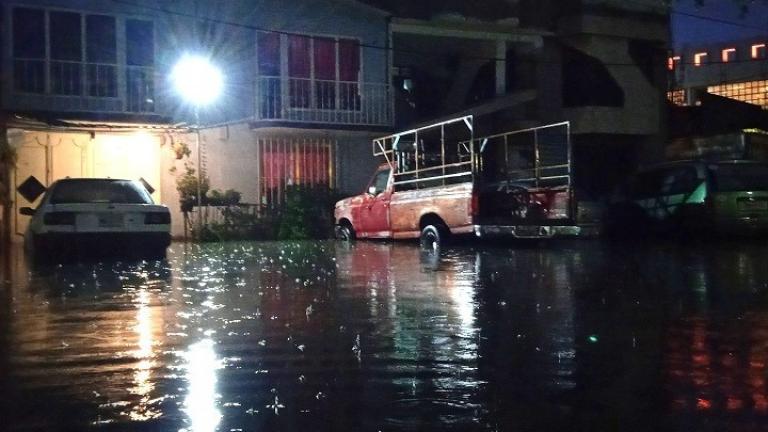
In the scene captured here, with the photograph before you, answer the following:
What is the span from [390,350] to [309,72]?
1685 centimetres

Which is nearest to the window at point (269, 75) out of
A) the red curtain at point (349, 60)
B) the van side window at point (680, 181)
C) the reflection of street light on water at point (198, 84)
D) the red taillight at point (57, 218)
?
the reflection of street light on water at point (198, 84)

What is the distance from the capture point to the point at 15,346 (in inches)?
289

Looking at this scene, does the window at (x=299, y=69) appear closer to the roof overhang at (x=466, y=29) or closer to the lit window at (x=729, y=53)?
the roof overhang at (x=466, y=29)

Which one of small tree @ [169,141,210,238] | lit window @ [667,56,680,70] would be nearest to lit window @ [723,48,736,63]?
lit window @ [667,56,680,70]

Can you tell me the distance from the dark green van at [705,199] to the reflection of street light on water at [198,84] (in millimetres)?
10143

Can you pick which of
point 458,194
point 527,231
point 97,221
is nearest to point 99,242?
point 97,221

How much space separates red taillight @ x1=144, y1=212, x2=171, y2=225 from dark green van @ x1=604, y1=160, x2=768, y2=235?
9.74 m

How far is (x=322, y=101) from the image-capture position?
23.0m

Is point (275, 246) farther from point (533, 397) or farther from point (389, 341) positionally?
point (533, 397)

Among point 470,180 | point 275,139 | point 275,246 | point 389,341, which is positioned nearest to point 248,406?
point 389,341

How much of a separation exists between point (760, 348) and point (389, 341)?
9.65ft

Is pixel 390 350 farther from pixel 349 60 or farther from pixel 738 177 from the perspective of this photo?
pixel 349 60

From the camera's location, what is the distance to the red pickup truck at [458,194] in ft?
52.6

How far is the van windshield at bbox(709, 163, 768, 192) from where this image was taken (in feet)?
54.3
